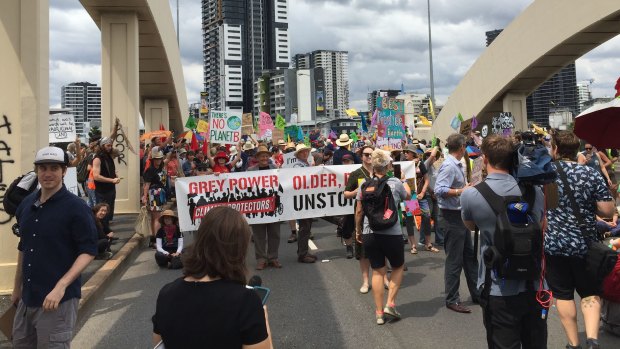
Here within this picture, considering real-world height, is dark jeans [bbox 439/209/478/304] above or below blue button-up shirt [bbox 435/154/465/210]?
below

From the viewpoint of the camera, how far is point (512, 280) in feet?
10.2

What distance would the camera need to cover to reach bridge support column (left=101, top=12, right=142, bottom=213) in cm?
1351

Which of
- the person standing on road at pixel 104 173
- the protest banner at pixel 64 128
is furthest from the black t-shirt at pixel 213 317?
the protest banner at pixel 64 128

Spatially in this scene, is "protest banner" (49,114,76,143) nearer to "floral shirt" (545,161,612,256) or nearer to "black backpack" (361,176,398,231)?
"black backpack" (361,176,398,231)

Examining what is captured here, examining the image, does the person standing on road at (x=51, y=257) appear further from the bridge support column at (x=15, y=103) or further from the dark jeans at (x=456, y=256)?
the dark jeans at (x=456, y=256)

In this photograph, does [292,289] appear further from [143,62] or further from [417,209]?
[143,62]

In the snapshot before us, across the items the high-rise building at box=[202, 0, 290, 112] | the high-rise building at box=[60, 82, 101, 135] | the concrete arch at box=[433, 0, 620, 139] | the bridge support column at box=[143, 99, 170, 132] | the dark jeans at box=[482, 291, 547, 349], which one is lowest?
the dark jeans at box=[482, 291, 547, 349]

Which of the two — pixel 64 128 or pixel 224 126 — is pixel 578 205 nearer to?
pixel 224 126

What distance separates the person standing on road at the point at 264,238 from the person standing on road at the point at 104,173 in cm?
267

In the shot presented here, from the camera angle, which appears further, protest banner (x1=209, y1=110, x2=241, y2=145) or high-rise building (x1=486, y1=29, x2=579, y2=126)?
high-rise building (x1=486, y1=29, x2=579, y2=126)

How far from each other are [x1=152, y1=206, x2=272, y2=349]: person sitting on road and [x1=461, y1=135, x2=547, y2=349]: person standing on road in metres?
1.71

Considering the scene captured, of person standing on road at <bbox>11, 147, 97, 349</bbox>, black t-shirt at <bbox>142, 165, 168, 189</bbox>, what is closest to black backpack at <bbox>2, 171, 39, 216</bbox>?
person standing on road at <bbox>11, 147, 97, 349</bbox>

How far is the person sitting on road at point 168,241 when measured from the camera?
25.9 feet

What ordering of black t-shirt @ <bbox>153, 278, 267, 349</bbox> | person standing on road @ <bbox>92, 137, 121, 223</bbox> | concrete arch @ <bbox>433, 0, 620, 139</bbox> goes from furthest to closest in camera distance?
concrete arch @ <bbox>433, 0, 620, 139</bbox> → person standing on road @ <bbox>92, 137, 121, 223</bbox> → black t-shirt @ <bbox>153, 278, 267, 349</bbox>
